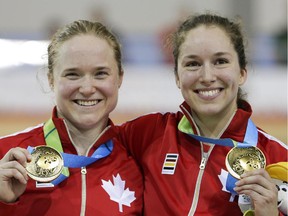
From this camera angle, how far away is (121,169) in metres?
2.54

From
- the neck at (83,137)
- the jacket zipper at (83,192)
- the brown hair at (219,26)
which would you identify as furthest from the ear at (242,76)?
the jacket zipper at (83,192)

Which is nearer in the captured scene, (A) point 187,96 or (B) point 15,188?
(B) point 15,188

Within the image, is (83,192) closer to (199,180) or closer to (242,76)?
(199,180)

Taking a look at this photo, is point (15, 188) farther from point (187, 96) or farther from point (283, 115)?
point (283, 115)

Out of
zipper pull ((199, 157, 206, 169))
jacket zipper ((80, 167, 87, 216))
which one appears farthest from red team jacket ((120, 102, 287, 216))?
jacket zipper ((80, 167, 87, 216))

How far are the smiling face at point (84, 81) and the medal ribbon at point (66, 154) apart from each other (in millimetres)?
82

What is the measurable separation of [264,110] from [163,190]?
13.3ft

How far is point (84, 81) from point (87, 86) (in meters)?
0.02

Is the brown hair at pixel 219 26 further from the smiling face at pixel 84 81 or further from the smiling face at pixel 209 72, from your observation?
the smiling face at pixel 84 81

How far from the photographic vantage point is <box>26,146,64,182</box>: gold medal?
2262 mm

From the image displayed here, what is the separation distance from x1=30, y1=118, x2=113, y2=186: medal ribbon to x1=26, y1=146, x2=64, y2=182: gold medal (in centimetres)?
9

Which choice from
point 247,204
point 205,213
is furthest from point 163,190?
point 247,204

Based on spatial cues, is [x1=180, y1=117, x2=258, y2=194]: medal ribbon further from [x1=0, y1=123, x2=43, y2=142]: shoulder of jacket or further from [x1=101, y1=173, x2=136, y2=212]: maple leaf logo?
[x1=0, y1=123, x2=43, y2=142]: shoulder of jacket

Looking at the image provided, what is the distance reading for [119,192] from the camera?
248 centimetres
